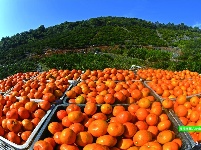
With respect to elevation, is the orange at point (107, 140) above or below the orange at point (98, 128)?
below

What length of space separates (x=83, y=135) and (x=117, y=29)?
45.2 metres

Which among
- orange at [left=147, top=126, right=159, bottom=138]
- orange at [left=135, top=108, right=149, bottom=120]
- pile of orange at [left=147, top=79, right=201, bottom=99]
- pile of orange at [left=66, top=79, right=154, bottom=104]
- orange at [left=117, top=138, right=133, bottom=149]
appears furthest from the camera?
pile of orange at [left=147, top=79, right=201, bottom=99]

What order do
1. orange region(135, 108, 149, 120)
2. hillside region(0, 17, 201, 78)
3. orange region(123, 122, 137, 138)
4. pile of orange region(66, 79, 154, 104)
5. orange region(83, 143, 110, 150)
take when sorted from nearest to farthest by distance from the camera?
orange region(83, 143, 110, 150), orange region(123, 122, 137, 138), orange region(135, 108, 149, 120), pile of orange region(66, 79, 154, 104), hillside region(0, 17, 201, 78)

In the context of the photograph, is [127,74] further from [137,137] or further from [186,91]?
[137,137]

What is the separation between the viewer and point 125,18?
61.9m

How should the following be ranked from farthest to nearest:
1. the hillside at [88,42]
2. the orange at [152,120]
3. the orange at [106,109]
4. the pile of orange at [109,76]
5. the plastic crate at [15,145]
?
the hillside at [88,42] < the pile of orange at [109,76] < the orange at [106,109] < the orange at [152,120] < the plastic crate at [15,145]

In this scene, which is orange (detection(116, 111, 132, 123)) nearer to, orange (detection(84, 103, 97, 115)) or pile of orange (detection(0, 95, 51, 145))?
orange (detection(84, 103, 97, 115))

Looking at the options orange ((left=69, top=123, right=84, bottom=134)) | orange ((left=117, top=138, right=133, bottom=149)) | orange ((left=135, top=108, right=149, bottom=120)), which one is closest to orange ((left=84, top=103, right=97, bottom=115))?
orange ((left=69, top=123, right=84, bottom=134))

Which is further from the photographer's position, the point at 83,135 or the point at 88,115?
the point at 88,115

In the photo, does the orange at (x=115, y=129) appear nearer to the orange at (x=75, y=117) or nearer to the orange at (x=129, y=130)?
the orange at (x=129, y=130)

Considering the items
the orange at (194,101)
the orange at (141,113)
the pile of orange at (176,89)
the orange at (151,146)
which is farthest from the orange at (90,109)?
the pile of orange at (176,89)

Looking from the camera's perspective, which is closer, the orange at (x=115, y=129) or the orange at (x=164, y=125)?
the orange at (x=115, y=129)

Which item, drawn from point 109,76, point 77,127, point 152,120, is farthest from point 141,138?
point 109,76

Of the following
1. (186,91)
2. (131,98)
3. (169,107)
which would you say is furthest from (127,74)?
(169,107)
